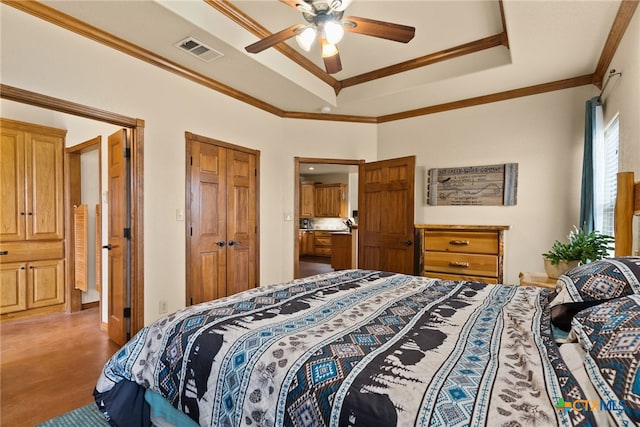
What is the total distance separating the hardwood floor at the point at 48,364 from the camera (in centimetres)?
204

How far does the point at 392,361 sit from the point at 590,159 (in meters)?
3.12

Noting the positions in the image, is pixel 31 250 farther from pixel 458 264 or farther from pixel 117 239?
pixel 458 264

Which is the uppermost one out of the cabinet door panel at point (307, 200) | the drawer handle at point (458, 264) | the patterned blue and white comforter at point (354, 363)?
the cabinet door panel at point (307, 200)

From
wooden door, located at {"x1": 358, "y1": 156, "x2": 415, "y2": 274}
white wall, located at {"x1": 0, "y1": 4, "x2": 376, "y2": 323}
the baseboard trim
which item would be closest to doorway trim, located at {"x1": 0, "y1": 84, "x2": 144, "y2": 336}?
white wall, located at {"x1": 0, "y1": 4, "x2": 376, "y2": 323}

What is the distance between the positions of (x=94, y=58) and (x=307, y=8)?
180 cm

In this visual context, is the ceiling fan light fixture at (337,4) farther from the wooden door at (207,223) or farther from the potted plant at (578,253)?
the potted plant at (578,253)

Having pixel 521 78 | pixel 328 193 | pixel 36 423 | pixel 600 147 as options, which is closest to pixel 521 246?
pixel 600 147

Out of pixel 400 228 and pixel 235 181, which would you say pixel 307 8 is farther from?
pixel 400 228

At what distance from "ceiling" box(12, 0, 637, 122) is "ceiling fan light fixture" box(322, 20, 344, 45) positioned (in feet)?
2.32

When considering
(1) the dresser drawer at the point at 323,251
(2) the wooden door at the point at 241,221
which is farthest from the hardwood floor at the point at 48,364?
(1) the dresser drawer at the point at 323,251

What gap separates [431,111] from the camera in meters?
4.23

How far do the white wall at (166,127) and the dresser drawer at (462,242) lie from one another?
Answer: 1.68 meters

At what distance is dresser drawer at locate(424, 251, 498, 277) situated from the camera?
10.9 ft

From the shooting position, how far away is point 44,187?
394 cm
